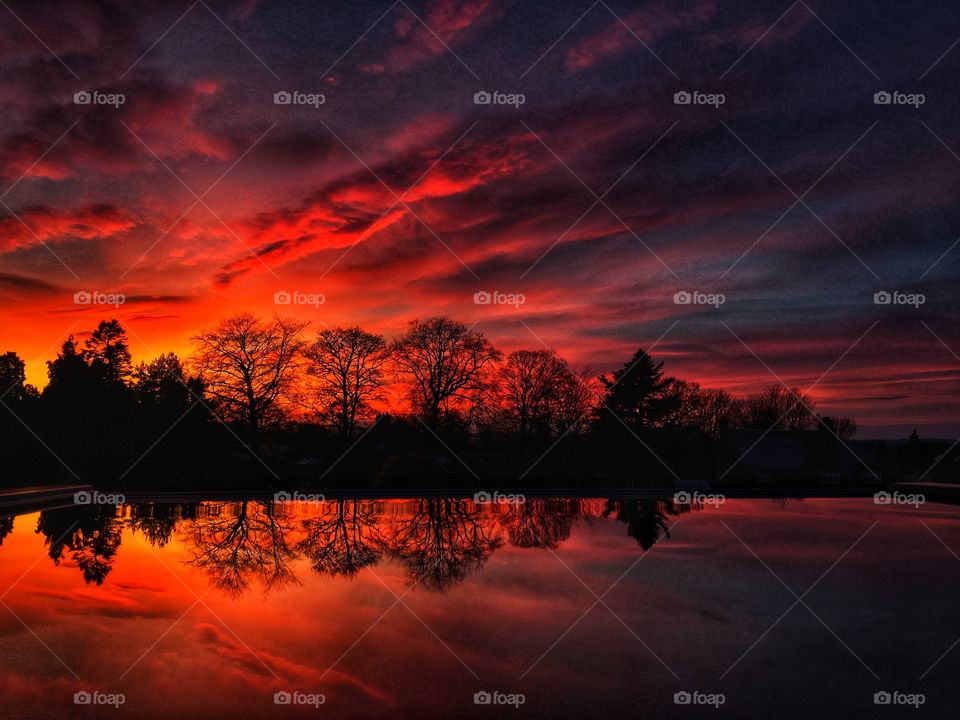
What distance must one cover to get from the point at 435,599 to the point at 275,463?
38.4 metres

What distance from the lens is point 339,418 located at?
60.9 m

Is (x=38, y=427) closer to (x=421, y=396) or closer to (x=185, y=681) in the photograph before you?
(x=421, y=396)

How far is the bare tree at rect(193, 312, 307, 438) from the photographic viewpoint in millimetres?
59156

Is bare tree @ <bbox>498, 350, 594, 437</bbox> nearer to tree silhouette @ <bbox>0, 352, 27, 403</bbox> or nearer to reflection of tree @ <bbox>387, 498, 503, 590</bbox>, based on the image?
reflection of tree @ <bbox>387, 498, 503, 590</bbox>

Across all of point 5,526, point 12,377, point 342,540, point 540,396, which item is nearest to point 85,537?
point 5,526

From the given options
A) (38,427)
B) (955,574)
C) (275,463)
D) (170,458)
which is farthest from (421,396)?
(955,574)

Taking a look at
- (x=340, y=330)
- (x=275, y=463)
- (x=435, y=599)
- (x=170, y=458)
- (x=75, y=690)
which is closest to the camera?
(x=75, y=690)

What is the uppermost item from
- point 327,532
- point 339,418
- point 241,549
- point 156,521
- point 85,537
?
point 339,418

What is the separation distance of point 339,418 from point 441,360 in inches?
420

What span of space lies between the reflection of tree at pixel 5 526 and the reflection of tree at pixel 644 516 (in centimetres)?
2152

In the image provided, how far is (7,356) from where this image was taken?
83562mm

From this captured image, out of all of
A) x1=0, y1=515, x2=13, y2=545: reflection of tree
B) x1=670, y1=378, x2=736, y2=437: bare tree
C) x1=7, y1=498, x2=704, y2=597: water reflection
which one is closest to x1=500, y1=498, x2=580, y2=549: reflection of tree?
x1=7, y1=498, x2=704, y2=597: water reflection

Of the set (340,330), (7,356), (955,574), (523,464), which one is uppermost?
(7,356)

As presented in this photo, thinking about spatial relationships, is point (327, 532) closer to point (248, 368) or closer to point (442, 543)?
point (442, 543)
